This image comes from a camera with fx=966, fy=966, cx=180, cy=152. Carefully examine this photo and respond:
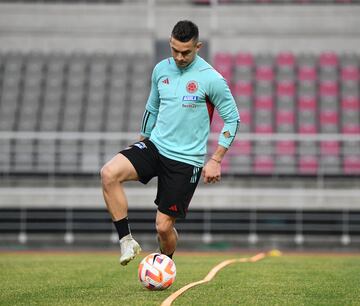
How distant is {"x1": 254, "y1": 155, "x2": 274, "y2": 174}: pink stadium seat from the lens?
2111cm

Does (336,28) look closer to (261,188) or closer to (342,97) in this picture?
(342,97)

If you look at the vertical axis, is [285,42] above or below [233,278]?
above

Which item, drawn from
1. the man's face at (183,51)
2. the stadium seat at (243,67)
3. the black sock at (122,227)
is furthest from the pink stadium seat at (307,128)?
the black sock at (122,227)

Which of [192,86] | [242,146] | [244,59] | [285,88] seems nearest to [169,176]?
[192,86]

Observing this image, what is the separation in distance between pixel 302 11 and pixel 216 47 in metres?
2.46

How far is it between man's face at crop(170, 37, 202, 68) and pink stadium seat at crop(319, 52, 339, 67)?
55.4ft

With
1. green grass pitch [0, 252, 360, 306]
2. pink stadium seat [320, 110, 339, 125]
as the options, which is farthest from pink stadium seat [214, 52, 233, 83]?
green grass pitch [0, 252, 360, 306]

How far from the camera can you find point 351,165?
2134 centimetres

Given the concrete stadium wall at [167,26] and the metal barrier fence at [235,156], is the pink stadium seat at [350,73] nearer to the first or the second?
the concrete stadium wall at [167,26]

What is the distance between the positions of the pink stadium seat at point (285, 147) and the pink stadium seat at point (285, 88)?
223 cm

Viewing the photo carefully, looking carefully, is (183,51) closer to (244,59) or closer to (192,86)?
(192,86)

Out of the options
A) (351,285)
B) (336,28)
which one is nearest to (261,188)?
(336,28)

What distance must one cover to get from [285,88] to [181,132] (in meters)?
16.1

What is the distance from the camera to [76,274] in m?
9.91
